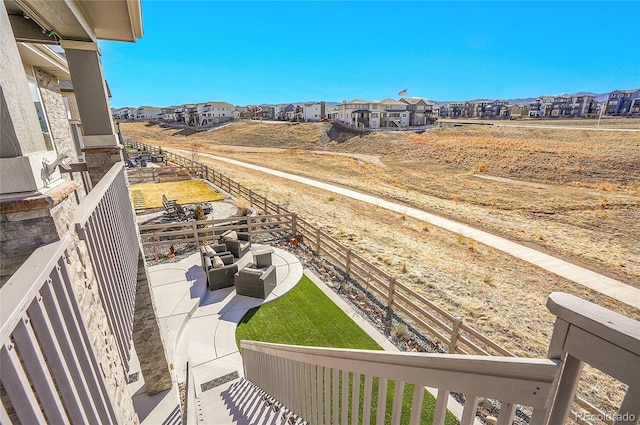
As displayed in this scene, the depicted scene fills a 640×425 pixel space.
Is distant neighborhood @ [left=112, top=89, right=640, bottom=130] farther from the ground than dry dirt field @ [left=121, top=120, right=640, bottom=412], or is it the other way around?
Answer: distant neighborhood @ [left=112, top=89, right=640, bottom=130]

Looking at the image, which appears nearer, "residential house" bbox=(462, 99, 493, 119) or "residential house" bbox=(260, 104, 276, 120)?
"residential house" bbox=(260, 104, 276, 120)

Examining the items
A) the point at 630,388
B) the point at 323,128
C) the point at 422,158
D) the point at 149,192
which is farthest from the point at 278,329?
the point at 323,128

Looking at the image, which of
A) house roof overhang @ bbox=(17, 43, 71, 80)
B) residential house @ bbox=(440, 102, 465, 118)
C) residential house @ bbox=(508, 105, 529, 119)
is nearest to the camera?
house roof overhang @ bbox=(17, 43, 71, 80)

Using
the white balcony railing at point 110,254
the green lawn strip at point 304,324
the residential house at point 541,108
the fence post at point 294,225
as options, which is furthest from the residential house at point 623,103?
the white balcony railing at point 110,254

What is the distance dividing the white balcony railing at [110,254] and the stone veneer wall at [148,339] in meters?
1.51

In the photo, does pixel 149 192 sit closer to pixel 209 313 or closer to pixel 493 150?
pixel 209 313

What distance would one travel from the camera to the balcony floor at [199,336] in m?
5.43

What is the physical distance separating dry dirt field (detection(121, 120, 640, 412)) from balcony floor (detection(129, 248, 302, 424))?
5564 mm

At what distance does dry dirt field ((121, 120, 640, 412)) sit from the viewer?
30.1 feet

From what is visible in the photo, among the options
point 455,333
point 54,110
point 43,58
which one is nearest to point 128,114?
point 54,110

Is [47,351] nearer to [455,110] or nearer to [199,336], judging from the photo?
[199,336]

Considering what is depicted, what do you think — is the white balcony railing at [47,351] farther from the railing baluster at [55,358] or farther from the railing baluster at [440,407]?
the railing baluster at [440,407]

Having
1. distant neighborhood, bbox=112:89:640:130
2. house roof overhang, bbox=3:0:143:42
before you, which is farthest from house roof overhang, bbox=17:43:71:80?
distant neighborhood, bbox=112:89:640:130

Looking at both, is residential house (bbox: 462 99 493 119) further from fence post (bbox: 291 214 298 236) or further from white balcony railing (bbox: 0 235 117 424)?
white balcony railing (bbox: 0 235 117 424)
